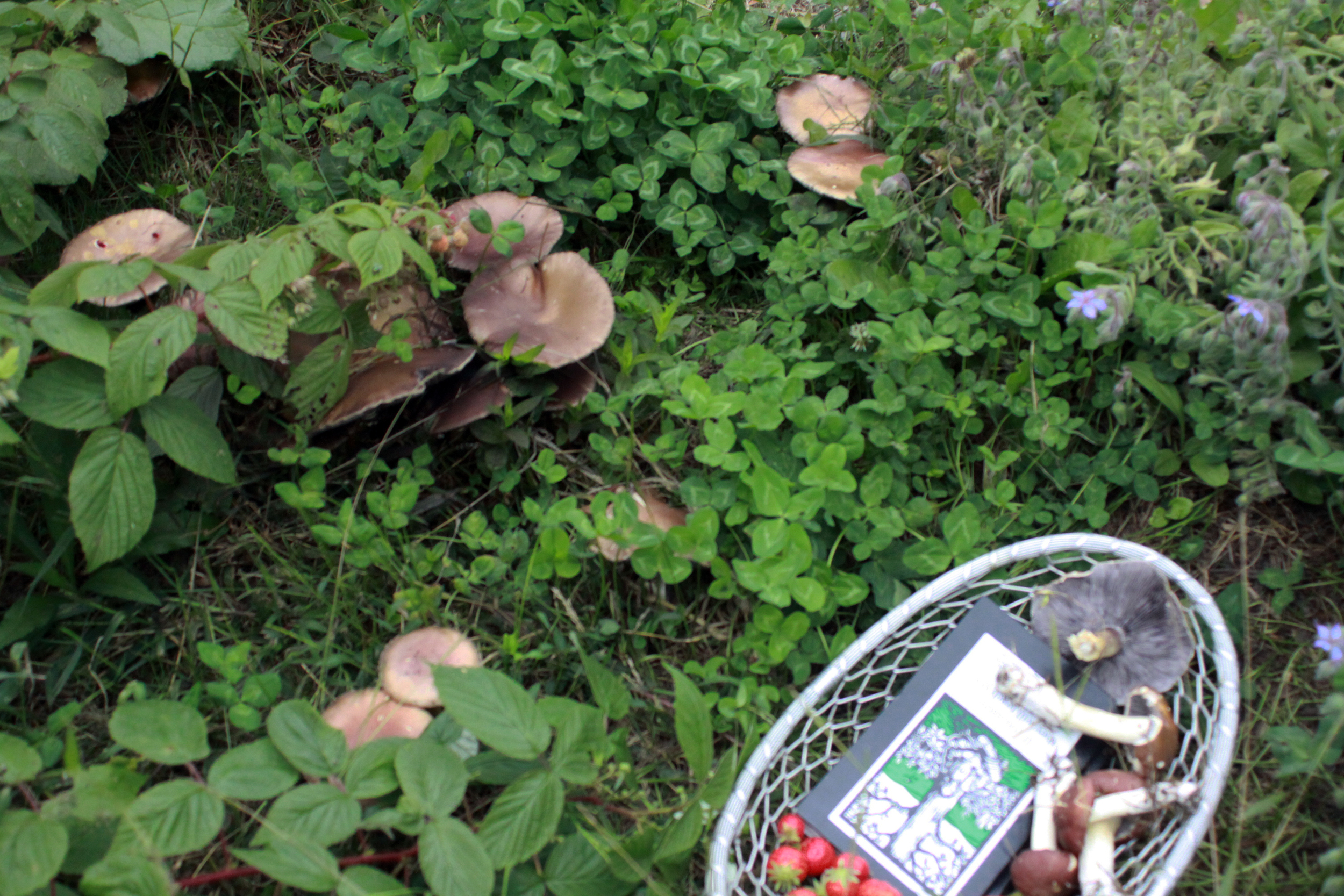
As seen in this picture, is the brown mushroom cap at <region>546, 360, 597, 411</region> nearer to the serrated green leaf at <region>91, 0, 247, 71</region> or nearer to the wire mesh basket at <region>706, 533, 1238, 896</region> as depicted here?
the wire mesh basket at <region>706, 533, 1238, 896</region>

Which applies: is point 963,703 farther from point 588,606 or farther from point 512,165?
point 512,165

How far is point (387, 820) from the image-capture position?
1630mm

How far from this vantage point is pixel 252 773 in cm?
169

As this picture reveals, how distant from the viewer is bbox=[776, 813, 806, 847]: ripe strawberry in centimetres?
193

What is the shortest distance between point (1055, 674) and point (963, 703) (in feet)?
0.72

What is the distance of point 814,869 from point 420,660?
981 millimetres

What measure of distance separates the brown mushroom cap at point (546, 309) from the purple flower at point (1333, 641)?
5.91 ft

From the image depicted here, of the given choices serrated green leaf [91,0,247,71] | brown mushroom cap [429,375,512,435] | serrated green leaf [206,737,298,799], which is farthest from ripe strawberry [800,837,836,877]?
serrated green leaf [91,0,247,71]

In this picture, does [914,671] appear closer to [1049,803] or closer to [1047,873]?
[1049,803]

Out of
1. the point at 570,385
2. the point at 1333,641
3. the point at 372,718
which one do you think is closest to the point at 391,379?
the point at 570,385

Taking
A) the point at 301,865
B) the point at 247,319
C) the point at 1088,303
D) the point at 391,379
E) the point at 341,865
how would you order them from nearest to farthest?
the point at 301,865 < the point at 341,865 < the point at 247,319 < the point at 1088,303 < the point at 391,379

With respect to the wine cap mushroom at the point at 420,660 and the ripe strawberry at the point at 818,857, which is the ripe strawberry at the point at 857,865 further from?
the wine cap mushroom at the point at 420,660

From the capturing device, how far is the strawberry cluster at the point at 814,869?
5.95 feet

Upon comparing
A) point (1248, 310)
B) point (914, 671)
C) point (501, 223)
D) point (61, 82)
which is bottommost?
point (914, 671)
